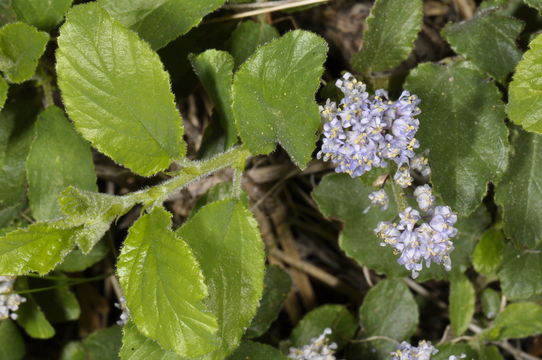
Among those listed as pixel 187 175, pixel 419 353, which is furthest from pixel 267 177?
pixel 419 353

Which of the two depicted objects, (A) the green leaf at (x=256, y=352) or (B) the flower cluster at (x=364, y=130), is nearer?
(B) the flower cluster at (x=364, y=130)

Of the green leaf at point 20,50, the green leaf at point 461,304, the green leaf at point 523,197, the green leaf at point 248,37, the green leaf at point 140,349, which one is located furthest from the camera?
the green leaf at point 461,304

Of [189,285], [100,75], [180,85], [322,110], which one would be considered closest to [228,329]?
[189,285]

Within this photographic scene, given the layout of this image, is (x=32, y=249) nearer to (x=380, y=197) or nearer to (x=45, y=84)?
(x=45, y=84)

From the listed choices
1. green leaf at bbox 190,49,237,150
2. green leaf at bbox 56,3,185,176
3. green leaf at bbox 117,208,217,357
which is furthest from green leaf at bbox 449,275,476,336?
green leaf at bbox 56,3,185,176

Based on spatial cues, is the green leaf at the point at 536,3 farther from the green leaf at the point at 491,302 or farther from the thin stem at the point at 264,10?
the green leaf at the point at 491,302

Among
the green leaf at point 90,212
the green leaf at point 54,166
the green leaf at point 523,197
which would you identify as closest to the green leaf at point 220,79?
the green leaf at point 90,212

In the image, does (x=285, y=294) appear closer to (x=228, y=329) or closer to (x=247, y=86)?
(x=228, y=329)
